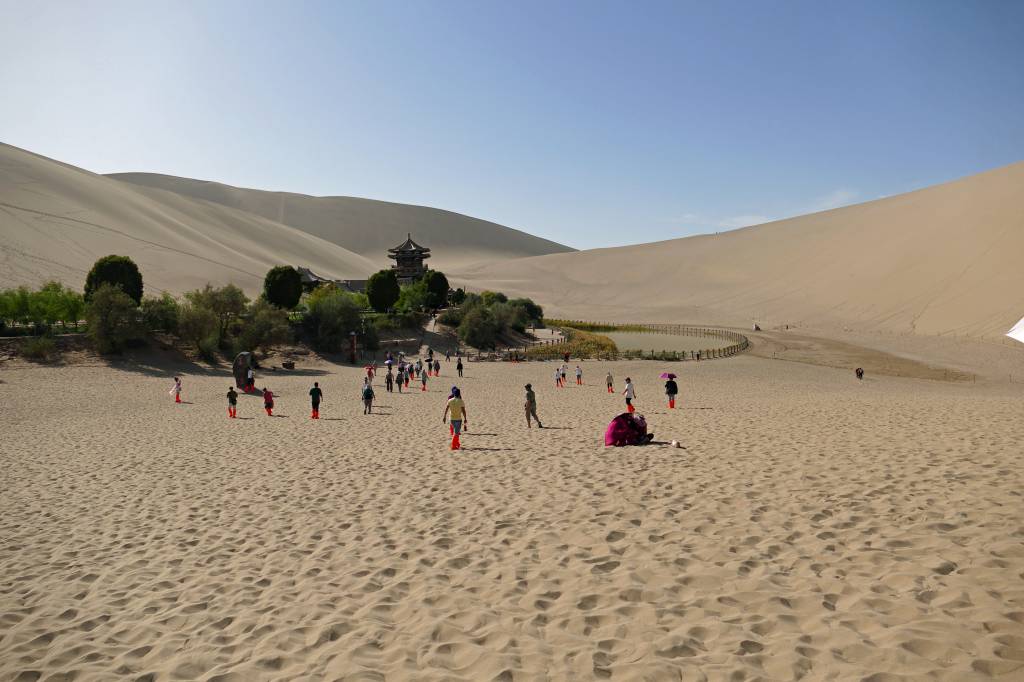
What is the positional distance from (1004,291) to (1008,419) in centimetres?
5943

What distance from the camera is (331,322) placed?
4234 centimetres

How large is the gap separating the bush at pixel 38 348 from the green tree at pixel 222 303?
8361mm

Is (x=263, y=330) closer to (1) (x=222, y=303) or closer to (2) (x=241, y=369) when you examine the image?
(1) (x=222, y=303)

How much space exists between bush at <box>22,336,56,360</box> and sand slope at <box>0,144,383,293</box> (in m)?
37.5

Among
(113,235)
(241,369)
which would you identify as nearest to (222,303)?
(241,369)

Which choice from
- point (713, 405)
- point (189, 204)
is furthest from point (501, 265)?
point (713, 405)

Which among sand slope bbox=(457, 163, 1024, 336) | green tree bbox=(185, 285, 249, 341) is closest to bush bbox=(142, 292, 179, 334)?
green tree bbox=(185, 285, 249, 341)

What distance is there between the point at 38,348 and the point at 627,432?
111 ft

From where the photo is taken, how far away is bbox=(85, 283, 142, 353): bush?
3353 centimetres

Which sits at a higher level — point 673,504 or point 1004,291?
point 1004,291

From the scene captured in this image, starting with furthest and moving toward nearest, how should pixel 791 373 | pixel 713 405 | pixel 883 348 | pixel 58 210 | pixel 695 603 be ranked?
pixel 58 210, pixel 883 348, pixel 791 373, pixel 713 405, pixel 695 603

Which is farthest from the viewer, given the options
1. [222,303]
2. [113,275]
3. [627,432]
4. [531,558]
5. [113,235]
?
[113,235]

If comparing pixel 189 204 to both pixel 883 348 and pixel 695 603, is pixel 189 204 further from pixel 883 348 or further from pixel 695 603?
pixel 695 603

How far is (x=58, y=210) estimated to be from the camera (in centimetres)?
8531
